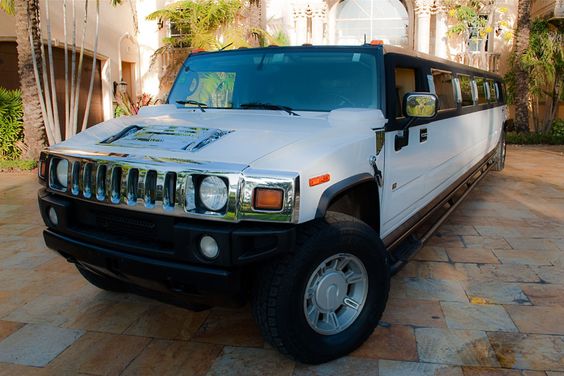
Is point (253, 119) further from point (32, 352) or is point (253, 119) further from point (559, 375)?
point (559, 375)

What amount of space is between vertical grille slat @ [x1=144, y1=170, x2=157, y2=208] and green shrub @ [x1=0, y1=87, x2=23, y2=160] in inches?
362

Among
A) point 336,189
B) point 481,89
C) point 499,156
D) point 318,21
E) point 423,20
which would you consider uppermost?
point 318,21

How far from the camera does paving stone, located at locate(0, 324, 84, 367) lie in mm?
3014

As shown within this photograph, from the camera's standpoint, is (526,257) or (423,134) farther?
(526,257)

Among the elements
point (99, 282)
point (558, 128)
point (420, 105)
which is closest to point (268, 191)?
point (420, 105)

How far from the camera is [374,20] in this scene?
66.7 feet

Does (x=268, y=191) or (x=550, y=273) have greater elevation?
(x=268, y=191)

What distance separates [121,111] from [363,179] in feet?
42.6

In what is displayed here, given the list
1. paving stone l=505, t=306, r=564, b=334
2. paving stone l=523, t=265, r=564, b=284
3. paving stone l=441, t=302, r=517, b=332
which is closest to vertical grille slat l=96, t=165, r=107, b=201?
paving stone l=441, t=302, r=517, b=332

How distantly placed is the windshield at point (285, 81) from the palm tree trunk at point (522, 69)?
13082 mm

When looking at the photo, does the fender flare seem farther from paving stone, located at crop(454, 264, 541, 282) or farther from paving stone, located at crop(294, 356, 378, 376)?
paving stone, located at crop(454, 264, 541, 282)

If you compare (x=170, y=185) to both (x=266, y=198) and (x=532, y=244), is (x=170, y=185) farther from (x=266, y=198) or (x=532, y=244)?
(x=532, y=244)

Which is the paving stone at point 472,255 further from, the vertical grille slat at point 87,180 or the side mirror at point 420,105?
the vertical grille slat at point 87,180

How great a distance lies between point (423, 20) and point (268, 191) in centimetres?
1740
